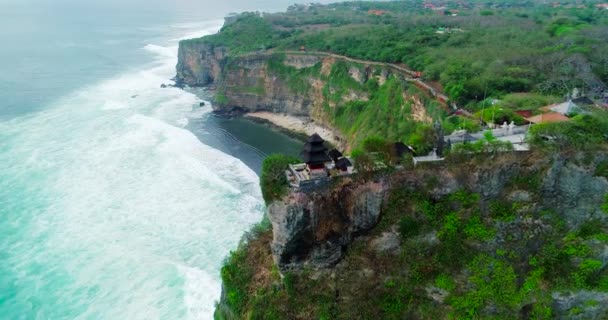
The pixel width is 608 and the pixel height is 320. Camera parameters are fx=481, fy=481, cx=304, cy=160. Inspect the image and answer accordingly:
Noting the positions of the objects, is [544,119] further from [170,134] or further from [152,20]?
[152,20]

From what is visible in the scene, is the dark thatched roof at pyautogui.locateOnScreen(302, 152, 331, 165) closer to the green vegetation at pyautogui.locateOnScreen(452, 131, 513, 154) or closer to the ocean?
the green vegetation at pyautogui.locateOnScreen(452, 131, 513, 154)

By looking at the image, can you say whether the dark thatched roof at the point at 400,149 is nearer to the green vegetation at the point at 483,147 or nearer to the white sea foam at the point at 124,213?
the green vegetation at the point at 483,147

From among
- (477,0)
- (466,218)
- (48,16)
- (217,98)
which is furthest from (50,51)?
(477,0)

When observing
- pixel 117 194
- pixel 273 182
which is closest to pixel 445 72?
pixel 273 182

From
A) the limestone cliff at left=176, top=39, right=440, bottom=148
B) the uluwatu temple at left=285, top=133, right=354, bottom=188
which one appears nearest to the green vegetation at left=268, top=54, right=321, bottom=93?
the limestone cliff at left=176, top=39, right=440, bottom=148

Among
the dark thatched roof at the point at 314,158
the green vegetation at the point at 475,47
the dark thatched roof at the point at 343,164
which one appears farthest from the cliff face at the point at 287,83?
the dark thatched roof at the point at 314,158

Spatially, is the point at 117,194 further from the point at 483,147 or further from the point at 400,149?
the point at 483,147
